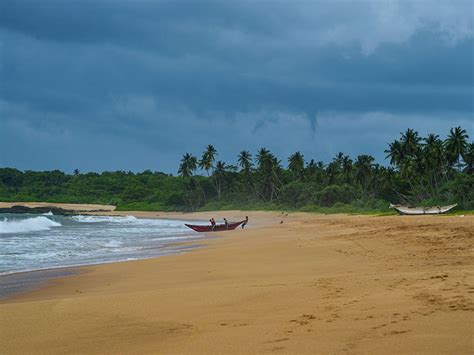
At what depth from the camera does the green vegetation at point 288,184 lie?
2345 inches

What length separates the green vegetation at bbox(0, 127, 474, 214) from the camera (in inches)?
2345

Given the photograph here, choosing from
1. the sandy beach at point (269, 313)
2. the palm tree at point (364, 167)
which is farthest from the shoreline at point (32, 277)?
the palm tree at point (364, 167)

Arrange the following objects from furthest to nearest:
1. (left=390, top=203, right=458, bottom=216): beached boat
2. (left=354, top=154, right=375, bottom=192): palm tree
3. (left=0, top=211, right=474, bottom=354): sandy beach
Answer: (left=354, top=154, right=375, bottom=192): palm tree < (left=390, top=203, right=458, bottom=216): beached boat < (left=0, top=211, right=474, bottom=354): sandy beach

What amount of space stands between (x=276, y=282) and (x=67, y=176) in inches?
5824

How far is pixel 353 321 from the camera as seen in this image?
5617 mm

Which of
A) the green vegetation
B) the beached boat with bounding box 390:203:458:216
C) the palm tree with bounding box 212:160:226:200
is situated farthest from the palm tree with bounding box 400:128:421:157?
the palm tree with bounding box 212:160:226:200

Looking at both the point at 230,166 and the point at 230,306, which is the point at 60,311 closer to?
the point at 230,306

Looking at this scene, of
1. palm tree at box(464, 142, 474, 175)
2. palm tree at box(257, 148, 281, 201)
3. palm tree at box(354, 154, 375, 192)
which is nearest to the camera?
palm tree at box(464, 142, 474, 175)

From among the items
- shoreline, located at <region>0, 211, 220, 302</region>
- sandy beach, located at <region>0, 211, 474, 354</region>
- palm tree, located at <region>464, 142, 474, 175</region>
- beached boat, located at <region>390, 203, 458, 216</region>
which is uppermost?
palm tree, located at <region>464, 142, 474, 175</region>

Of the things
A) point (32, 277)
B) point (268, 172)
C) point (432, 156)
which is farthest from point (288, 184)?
point (32, 277)

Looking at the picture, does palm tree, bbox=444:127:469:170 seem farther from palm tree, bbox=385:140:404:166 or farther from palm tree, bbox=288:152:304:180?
palm tree, bbox=288:152:304:180

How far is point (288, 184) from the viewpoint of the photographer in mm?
86125

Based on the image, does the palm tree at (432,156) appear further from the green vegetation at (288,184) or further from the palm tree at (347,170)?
the palm tree at (347,170)

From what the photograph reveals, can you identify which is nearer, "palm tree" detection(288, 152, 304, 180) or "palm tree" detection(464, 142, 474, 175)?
"palm tree" detection(464, 142, 474, 175)
